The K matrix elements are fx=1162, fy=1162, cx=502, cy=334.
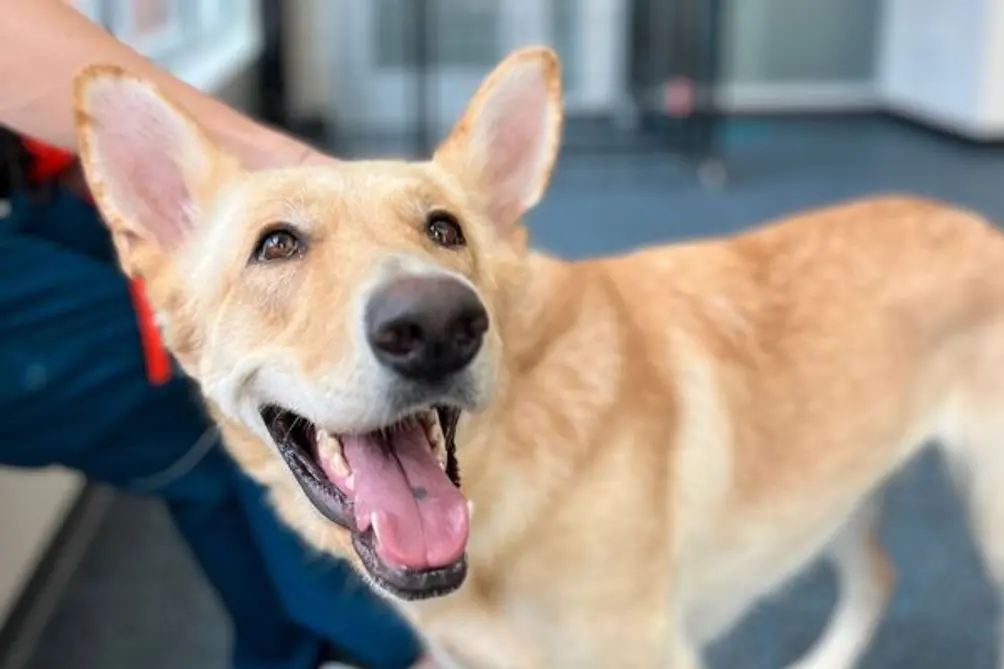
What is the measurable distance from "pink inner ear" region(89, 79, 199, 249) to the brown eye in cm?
13

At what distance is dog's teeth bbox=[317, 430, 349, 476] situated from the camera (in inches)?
46.0

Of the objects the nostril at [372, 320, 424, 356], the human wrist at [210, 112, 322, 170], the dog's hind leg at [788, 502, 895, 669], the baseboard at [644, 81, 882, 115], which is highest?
the human wrist at [210, 112, 322, 170]

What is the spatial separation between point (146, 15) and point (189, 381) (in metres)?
3.16

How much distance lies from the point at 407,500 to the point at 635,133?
18.1 feet

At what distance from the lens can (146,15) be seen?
173 inches

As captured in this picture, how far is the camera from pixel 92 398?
1.56m

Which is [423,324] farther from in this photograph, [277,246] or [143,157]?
[143,157]

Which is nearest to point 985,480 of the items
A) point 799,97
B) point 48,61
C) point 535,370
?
point 535,370

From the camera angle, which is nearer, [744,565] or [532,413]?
[532,413]

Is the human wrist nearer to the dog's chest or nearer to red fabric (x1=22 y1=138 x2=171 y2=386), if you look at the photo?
red fabric (x1=22 y1=138 x2=171 y2=386)

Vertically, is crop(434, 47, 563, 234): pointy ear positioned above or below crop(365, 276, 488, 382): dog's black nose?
above

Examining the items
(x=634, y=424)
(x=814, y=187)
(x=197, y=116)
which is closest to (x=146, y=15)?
(x=814, y=187)

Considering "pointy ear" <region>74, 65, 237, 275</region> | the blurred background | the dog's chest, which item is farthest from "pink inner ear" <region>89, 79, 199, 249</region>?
the blurred background

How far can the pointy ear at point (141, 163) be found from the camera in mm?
1153
